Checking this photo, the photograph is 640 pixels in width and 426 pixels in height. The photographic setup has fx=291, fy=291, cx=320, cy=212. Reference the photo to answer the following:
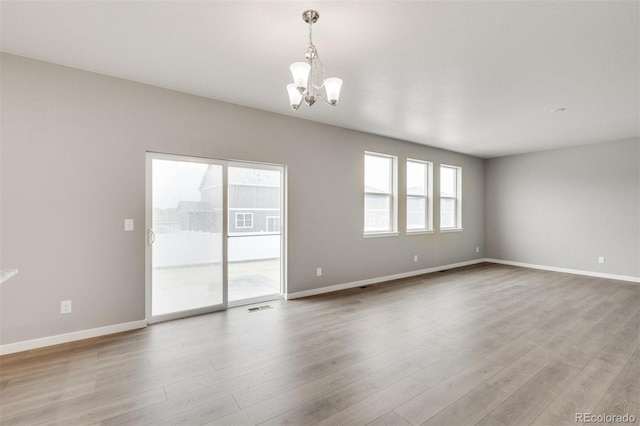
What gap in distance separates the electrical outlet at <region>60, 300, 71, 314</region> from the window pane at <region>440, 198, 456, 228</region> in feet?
22.0

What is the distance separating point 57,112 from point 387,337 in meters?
4.11

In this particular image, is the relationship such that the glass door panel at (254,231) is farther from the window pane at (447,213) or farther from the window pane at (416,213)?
the window pane at (447,213)

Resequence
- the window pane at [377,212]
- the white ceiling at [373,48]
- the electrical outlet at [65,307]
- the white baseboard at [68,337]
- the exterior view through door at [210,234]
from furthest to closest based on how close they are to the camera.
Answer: the window pane at [377,212] < the exterior view through door at [210,234] < the electrical outlet at [65,307] < the white baseboard at [68,337] < the white ceiling at [373,48]

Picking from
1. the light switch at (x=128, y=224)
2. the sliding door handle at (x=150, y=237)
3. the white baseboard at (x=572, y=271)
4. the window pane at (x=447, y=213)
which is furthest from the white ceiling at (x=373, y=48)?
the white baseboard at (x=572, y=271)

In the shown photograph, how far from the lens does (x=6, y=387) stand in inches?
87.9

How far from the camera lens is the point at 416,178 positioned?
6.46m

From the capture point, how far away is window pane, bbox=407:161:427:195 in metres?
6.31

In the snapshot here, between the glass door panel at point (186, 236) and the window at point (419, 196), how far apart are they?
13.1 feet

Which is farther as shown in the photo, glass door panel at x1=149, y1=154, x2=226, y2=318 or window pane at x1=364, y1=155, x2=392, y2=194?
window pane at x1=364, y1=155, x2=392, y2=194

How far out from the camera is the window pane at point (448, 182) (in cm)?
700

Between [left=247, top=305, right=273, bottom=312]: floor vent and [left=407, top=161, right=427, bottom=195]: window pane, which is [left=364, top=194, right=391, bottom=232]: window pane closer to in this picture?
[left=407, top=161, right=427, bottom=195]: window pane

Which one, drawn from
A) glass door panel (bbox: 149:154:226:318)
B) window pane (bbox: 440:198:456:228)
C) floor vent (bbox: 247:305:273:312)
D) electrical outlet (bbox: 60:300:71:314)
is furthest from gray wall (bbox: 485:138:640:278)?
electrical outlet (bbox: 60:300:71:314)

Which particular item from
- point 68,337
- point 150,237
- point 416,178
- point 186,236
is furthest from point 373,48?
point 416,178

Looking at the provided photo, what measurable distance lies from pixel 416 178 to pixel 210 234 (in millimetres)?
4559
